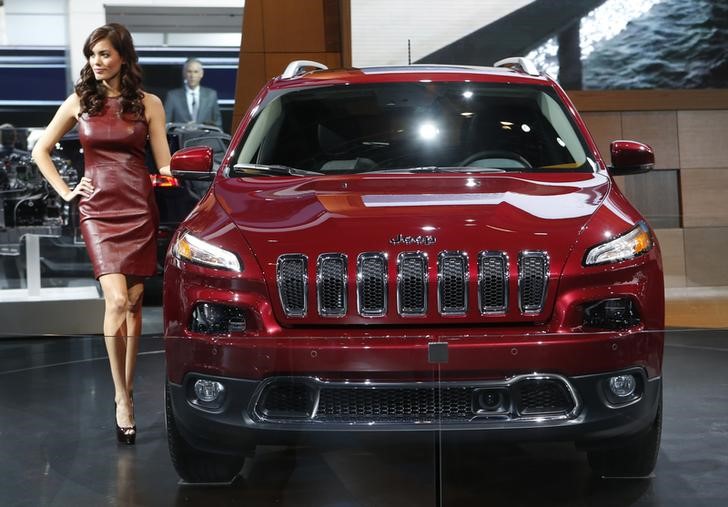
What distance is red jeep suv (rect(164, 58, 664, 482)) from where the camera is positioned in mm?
2312

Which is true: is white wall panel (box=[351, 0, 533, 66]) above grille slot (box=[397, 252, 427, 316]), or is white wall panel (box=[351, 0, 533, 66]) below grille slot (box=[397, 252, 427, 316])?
above

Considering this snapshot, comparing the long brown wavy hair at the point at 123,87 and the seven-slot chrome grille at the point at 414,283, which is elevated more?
the long brown wavy hair at the point at 123,87

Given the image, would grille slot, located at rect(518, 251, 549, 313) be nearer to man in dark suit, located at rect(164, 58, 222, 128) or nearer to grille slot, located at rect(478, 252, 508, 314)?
grille slot, located at rect(478, 252, 508, 314)

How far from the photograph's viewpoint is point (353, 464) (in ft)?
7.15

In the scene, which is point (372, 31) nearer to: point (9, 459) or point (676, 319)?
point (676, 319)

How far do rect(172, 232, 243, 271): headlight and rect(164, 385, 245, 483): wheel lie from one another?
1.45 feet

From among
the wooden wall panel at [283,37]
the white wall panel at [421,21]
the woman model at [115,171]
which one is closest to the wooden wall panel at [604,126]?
the white wall panel at [421,21]

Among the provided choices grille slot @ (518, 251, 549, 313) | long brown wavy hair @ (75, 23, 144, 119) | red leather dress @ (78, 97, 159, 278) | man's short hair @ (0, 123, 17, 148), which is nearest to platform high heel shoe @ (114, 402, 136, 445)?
grille slot @ (518, 251, 549, 313)

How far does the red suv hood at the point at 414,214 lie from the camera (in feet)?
8.51

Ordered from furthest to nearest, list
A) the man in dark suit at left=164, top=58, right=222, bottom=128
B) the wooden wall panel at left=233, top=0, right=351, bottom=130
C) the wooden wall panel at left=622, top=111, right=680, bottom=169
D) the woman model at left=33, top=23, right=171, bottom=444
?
the wooden wall panel at left=622, top=111, right=680, bottom=169
the wooden wall panel at left=233, top=0, right=351, bottom=130
the man in dark suit at left=164, top=58, right=222, bottom=128
the woman model at left=33, top=23, right=171, bottom=444

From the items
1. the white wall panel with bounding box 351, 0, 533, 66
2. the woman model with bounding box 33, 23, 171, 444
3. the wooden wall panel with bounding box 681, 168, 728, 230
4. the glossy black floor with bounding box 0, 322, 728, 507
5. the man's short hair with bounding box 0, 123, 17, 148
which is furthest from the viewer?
the wooden wall panel with bounding box 681, 168, 728, 230

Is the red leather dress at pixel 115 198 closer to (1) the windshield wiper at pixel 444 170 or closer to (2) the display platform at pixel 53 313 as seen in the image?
(1) the windshield wiper at pixel 444 170

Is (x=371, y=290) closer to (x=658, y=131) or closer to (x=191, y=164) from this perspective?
(x=191, y=164)

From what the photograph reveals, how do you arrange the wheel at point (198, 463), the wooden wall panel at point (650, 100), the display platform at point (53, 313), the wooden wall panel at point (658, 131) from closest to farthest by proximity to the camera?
1. the wheel at point (198, 463)
2. the display platform at point (53, 313)
3. the wooden wall panel at point (650, 100)
4. the wooden wall panel at point (658, 131)
